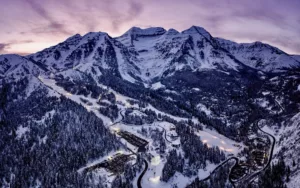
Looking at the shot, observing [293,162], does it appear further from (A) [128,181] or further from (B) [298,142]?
(A) [128,181]

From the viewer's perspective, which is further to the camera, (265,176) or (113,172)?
(113,172)

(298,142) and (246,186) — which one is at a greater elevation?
(298,142)

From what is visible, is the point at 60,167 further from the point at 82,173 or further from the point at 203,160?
the point at 203,160

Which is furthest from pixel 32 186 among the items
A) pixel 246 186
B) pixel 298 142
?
pixel 298 142

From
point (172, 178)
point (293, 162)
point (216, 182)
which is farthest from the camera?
point (172, 178)

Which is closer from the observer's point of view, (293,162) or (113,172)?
(293,162)

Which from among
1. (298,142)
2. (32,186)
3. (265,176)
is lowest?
(32,186)

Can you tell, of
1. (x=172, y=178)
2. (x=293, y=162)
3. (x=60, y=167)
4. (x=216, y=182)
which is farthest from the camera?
(x=60, y=167)

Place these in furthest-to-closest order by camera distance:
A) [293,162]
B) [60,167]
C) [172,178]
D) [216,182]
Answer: [60,167] < [172,178] < [216,182] < [293,162]

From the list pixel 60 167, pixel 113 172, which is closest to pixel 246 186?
pixel 113 172
